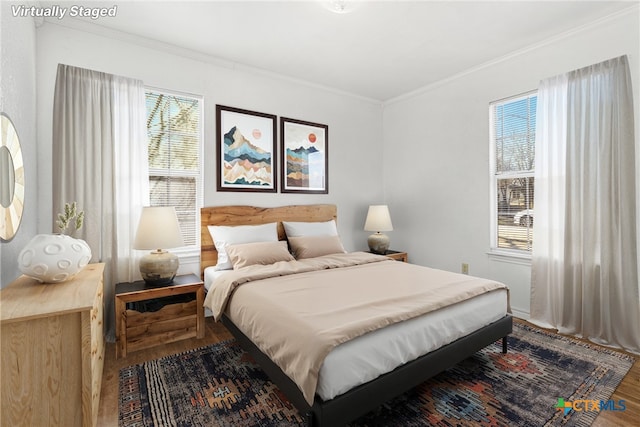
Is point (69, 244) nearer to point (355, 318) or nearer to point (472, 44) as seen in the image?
point (355, 318)

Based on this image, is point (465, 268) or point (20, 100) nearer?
point (20, 100)

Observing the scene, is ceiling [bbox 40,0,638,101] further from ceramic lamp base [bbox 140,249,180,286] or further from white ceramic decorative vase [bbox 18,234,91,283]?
ceramic lamp base [bbox 140,249,180,286]

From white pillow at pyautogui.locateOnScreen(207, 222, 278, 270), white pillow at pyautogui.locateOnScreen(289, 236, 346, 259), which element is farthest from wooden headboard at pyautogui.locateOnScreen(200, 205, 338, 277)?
white pillow at pyautogui.locateOnScreen(289, 236, 346, 259)

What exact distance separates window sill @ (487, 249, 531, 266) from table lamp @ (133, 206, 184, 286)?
3.23 m

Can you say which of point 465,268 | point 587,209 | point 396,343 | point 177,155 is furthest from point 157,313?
point 587,209

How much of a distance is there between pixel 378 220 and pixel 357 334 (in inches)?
104

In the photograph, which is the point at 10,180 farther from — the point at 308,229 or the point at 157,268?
the point at 308,229

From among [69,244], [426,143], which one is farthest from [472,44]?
[69,244]

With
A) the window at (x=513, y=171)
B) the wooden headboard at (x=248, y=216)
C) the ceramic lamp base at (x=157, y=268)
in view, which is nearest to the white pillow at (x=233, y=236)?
the wooden headboard at (x=248, y=216)

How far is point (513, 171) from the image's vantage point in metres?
3.22

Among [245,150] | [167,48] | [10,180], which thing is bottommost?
[10,180]

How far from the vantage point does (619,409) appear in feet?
5.67

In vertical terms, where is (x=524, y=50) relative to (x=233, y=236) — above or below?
above

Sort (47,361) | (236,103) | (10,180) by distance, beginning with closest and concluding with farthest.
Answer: (47,361) → (10,180) → (236,103)
